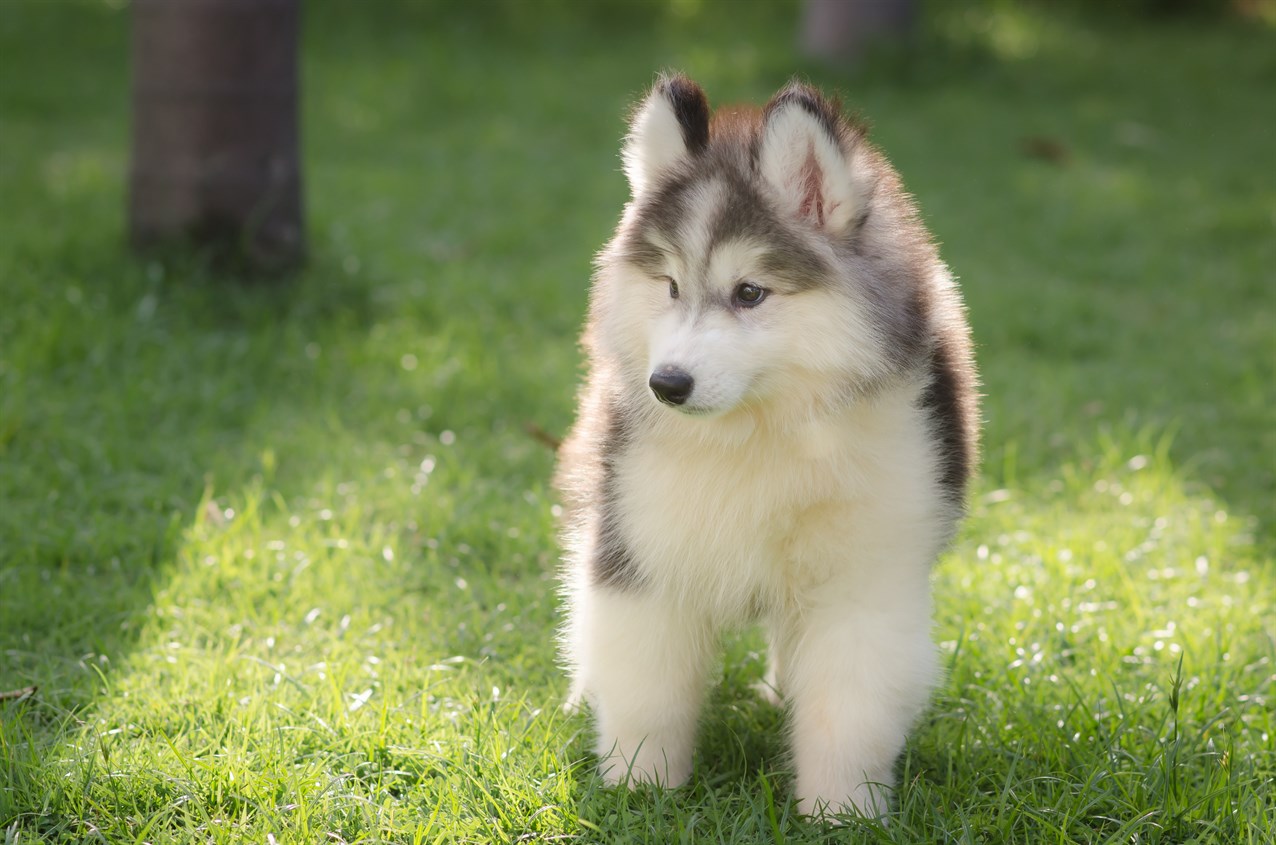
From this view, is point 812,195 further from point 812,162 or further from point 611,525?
point 611,525

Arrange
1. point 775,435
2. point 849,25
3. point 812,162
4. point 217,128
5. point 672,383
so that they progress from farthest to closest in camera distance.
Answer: point 849,25 → point 217,128 → point 775,435 → point 812,162 → point 672,383

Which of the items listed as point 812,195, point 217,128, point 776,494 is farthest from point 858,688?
point 217,128

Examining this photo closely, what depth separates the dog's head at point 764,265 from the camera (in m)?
2.48

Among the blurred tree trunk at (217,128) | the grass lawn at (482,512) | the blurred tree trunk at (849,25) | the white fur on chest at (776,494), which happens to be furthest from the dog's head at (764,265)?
the blurred tree trunk at (849,25)

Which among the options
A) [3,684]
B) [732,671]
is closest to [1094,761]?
[732,671]

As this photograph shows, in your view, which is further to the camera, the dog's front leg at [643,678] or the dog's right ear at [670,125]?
the dog's front leg at [643,678]

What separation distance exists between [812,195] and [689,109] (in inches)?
12.2

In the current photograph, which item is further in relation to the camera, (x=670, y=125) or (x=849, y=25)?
(x=849, y=25)

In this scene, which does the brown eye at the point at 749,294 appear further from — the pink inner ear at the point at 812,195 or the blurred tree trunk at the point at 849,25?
the blurred tree trunk at the point at 849,25

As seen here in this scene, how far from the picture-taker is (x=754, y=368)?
2.51m

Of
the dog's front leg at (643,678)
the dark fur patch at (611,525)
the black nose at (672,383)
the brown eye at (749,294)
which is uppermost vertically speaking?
the brown eye at (749,294)

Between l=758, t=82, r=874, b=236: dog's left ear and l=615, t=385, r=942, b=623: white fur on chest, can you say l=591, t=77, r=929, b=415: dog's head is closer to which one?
l=758, t=82, r=874, b=236: dog's left ear

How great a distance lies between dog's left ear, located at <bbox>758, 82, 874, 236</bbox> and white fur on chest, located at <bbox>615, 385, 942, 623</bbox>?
389 mm

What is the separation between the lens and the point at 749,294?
100 inches
